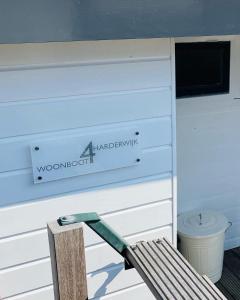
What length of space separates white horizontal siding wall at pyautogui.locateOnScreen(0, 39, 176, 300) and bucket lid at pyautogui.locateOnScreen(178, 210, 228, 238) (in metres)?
0.67

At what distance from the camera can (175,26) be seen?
1553 mm

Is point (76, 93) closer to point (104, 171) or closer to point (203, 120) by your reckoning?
point (104, 171)

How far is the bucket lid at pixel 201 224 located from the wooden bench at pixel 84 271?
166 centimetres

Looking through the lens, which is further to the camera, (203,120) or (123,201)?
Answer: (203,120)

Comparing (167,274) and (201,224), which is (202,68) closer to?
(201,224)

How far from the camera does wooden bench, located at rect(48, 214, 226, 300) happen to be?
1.07 metres

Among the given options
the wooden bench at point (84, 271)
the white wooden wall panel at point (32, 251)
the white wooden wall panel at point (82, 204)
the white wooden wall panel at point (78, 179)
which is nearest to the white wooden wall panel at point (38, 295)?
the white wooden wall panel at point (32, 251)

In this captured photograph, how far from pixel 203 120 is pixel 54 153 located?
159 cm

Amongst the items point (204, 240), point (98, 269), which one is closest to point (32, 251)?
point (98, 269)

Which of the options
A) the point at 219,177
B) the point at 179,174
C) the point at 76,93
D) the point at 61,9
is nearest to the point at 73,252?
the point at 61,9

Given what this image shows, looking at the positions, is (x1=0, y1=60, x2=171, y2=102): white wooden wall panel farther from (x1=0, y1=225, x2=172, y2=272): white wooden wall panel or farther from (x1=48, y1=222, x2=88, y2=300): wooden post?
(x1=48, y1=222, x2=88, y2=300): wooden post

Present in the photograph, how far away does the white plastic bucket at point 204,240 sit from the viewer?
2855 millimetres

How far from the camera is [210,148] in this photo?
3166 mm

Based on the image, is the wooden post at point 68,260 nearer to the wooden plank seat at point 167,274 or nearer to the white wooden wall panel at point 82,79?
the wooden plank seat at point 167,274
